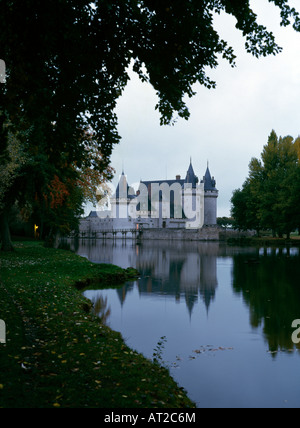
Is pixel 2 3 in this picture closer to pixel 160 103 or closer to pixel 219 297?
pixel 160 103

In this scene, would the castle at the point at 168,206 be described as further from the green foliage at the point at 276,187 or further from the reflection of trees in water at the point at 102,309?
the reflection of trees in water at the point at 102,309

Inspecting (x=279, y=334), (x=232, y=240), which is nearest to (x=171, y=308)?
(x=279, y=334)

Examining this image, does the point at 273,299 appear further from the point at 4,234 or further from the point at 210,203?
the point at 210,203

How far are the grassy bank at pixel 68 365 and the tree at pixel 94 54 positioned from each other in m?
3.69

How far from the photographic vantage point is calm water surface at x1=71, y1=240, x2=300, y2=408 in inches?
268

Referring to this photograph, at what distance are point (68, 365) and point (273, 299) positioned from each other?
1072 cm

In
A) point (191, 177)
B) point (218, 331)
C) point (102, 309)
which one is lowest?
point (218, 331)

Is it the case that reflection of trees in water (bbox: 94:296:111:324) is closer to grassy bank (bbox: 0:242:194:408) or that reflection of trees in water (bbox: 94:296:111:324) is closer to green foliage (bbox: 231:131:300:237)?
grassy bank (bbox: 0:242:194:408)

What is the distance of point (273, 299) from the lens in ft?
48.4

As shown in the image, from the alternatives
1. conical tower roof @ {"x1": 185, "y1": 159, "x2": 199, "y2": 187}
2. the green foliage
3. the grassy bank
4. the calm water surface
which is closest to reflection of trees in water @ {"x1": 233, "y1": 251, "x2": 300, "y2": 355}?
the calm water surface

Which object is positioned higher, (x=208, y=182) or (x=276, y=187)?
(x=208, y=182)

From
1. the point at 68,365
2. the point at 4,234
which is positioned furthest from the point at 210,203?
the point at 68,365

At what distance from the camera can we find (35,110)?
669 centimetres
